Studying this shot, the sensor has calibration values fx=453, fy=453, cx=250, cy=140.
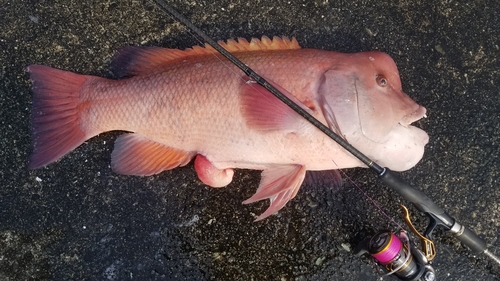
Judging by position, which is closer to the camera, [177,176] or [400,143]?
[400,143]

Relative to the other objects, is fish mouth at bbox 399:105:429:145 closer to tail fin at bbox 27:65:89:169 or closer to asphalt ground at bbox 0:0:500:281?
asphalt ground at bbox 0:0:500:281

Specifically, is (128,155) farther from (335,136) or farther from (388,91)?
(388,91)

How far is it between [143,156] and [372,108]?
1.10 m

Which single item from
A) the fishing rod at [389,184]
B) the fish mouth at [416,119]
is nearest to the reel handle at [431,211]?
the fishing rod at [389,184]

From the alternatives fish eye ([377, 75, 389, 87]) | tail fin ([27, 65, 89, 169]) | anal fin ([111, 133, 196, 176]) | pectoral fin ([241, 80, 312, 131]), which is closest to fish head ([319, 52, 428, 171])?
fish eye ([377, 75, 389, 87])

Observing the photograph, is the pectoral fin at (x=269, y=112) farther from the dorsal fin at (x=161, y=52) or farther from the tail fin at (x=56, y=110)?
the tail fin at (x=56, y=110)

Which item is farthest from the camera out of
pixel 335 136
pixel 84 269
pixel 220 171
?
pixel 84 269

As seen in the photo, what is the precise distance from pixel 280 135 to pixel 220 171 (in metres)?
0.38

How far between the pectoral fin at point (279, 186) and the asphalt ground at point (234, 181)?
0.99 ft

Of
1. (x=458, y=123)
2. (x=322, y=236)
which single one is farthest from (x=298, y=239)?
(x=458, y=123)

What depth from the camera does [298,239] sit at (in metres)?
2.37

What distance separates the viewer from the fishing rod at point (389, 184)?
1882 millimetres

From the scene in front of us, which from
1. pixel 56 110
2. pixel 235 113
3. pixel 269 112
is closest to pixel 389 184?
pixel 269 112

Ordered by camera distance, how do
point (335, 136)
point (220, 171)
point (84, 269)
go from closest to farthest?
point (335, 136) < point (220, 171) < point (84, 269)
